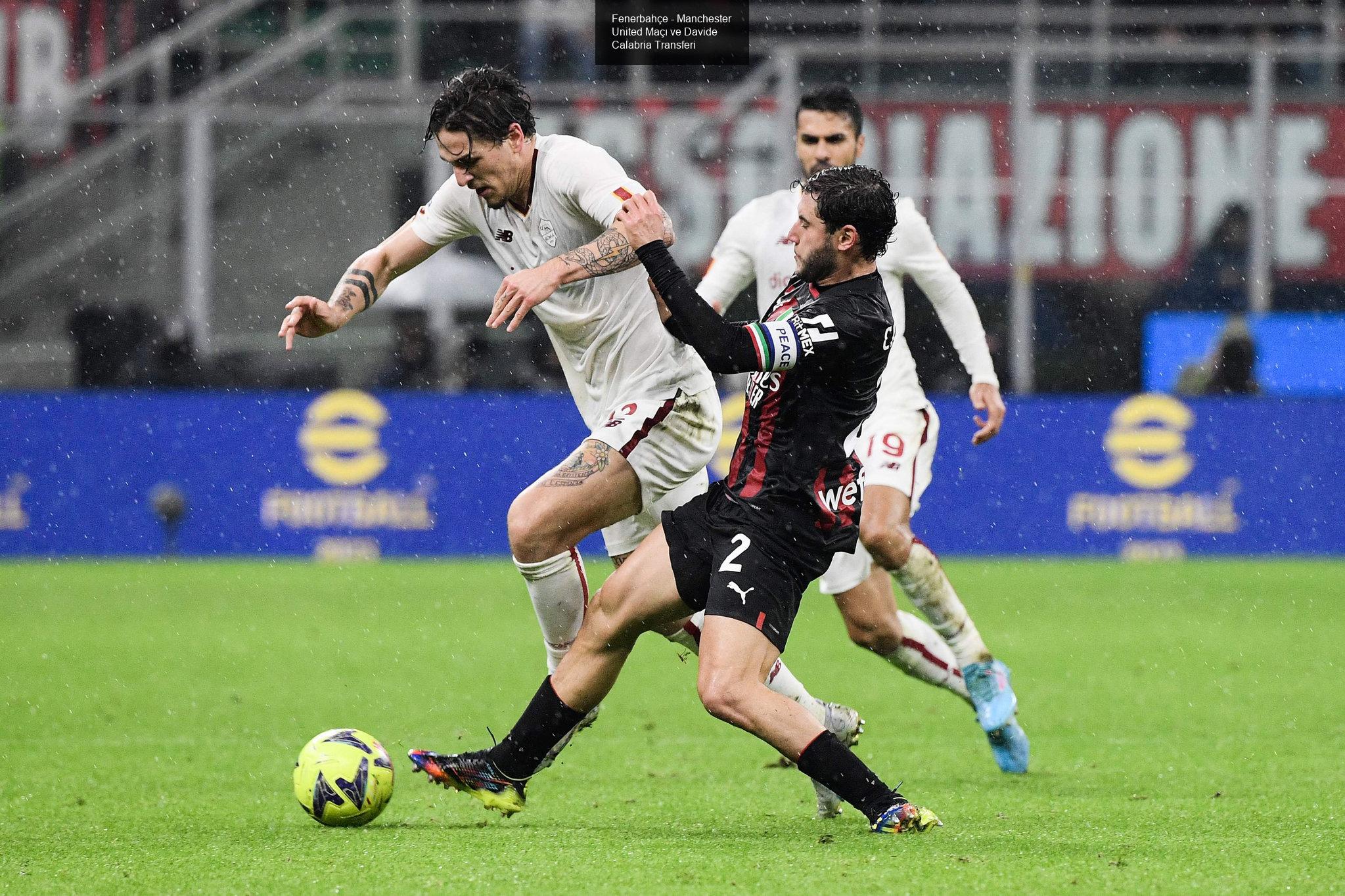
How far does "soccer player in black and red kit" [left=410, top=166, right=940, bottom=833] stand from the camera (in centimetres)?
509

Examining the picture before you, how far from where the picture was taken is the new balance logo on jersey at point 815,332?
16.6 feet

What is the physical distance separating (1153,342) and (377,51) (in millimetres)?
8487

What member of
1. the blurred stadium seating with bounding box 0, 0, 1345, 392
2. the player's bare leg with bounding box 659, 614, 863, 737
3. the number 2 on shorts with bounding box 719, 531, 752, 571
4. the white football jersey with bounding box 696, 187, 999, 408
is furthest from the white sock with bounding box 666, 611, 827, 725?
the blurred stadium seating with bounding box 0, 0, 1345, 392

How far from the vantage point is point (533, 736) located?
5.56m

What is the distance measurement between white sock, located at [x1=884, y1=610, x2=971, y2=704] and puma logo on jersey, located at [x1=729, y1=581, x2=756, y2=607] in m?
1.82

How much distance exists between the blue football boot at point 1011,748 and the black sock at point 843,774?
1.57 m

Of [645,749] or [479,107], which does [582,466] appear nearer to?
[479,107]

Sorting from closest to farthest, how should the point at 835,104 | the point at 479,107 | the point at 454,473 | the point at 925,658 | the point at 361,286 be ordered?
the point at 479,107
the point at 361,286
the point at 925,658
the point at 835,104
the point at 454,473

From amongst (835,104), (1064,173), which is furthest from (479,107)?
(1064,173)

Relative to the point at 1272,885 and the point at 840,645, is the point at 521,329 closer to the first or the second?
the point at 840,645

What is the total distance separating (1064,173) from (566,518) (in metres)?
A: 12.8

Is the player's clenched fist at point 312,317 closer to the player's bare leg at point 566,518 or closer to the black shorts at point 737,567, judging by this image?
the player's bare leg at point 566,518

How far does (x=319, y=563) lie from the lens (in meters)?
14.5

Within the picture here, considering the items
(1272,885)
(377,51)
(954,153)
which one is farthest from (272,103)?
(1272,885)
